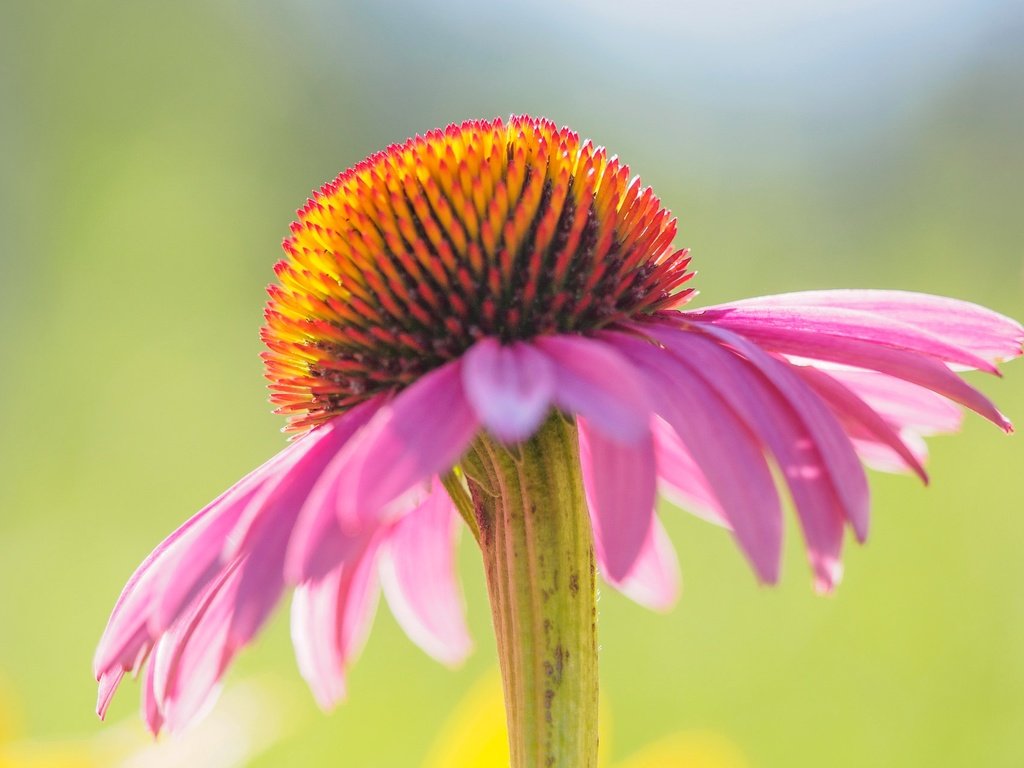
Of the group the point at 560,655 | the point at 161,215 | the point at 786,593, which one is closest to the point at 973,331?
the point at 560,655

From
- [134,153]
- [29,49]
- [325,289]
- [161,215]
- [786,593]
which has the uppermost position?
[29,49]

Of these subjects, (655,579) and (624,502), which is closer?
(624,502)

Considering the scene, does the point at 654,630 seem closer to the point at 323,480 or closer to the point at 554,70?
the point at 323,480

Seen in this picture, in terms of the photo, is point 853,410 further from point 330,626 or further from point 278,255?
point 278,255

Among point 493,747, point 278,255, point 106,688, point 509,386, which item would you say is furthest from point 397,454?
point 278,255

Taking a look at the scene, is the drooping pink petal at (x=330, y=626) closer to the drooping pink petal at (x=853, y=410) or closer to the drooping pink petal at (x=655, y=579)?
the drooping pink petal at (x=655, y=579)

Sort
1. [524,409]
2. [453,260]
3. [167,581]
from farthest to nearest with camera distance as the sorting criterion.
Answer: [453,260] → [167,581] → [524,409]

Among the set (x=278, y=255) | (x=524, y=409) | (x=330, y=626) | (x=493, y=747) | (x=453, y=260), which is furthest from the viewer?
(x=278, y=255)
